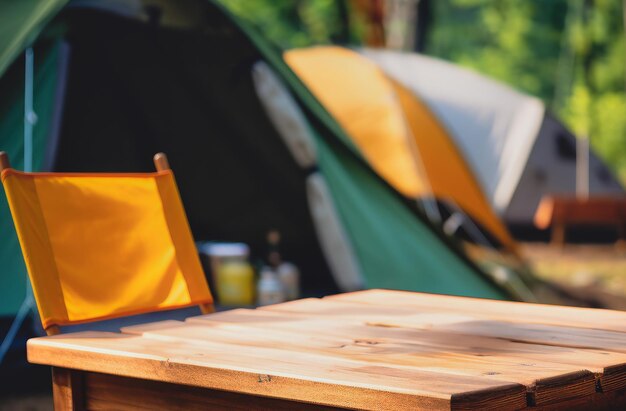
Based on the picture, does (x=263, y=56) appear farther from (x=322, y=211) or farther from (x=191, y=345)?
(x=191, y=345)

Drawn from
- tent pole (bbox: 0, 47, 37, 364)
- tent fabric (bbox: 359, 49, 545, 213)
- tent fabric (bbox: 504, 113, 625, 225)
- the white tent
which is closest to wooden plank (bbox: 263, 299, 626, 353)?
tent pole (bbox: 0, 47, 37, 364)

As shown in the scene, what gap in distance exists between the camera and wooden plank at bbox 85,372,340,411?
147 cm

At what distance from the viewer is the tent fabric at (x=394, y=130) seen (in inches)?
277

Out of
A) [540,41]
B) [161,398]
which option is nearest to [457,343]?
[161,398]

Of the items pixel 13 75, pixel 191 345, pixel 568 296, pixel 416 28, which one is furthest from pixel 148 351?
pixel 416 28

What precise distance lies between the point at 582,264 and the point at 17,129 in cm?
598

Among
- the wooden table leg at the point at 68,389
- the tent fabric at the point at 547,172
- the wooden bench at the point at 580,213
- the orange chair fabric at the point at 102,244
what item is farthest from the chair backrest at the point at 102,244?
the wooden bench at the point at 580,213

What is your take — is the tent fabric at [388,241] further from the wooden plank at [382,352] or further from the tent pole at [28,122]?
the wooden plank at [382,352]

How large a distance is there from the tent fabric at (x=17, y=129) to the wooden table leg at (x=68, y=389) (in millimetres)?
1928

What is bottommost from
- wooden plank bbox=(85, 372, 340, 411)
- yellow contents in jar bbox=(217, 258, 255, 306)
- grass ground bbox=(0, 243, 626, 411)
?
wooden plank bbox=(85, 372, 340, 411)

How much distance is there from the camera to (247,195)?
5406 mm

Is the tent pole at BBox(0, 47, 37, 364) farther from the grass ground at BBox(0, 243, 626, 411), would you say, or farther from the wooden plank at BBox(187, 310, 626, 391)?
the grass ground at BBox(0, 243, 626, 411)

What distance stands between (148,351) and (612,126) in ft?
60.5

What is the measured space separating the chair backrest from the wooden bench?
7544mm
